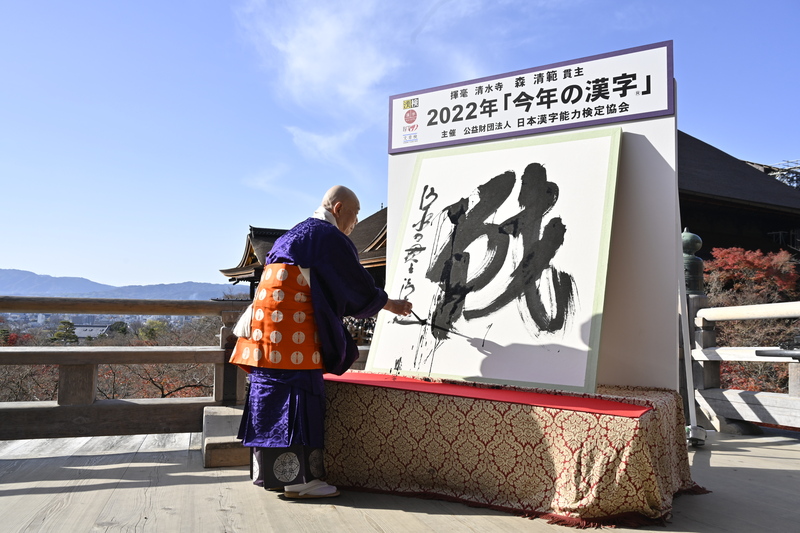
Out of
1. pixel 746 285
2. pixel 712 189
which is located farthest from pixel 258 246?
pixel 746 285

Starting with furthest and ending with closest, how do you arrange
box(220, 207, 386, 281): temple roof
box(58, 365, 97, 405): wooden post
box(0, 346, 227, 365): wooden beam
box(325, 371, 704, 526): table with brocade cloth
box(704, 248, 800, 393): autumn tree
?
box(220, 207, 386, 281): temple roof → box(704, 248, 800, 393): autumn tree → box(58, 365, 97, 405): wooden post → box(0, 346, 227, 365): wooden beam → box(325, 371, 704, 526): table with brocade cloth

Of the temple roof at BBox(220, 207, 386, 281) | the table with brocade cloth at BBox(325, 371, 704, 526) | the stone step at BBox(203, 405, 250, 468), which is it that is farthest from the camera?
the temple roof at BBox(220, 207, 386, 281)

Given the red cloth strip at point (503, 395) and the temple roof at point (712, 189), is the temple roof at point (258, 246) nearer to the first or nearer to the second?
the temple roof at point (712, 189)

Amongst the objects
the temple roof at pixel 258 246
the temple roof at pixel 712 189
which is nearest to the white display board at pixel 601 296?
the temple roof at pixel 712 189

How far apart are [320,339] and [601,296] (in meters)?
1.20

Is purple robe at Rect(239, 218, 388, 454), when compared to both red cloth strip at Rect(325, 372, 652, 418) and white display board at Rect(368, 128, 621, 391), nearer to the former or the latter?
red cloth strip at Rect(325, 372, 652, 418)

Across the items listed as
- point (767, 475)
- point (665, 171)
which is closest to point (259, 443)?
point (665, 171)

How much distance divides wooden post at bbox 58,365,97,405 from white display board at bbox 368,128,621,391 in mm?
1733

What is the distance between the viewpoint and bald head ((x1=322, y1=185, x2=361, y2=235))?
265 centimetres

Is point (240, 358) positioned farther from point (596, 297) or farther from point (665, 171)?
point (665, 171)

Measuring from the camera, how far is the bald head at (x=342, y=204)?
104 inches

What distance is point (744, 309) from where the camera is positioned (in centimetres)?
396

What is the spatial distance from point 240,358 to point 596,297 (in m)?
1.54

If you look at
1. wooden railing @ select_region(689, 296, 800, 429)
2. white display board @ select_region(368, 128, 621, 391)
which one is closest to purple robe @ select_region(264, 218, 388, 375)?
white display board @ select_region(368, 128, 621, 391)
